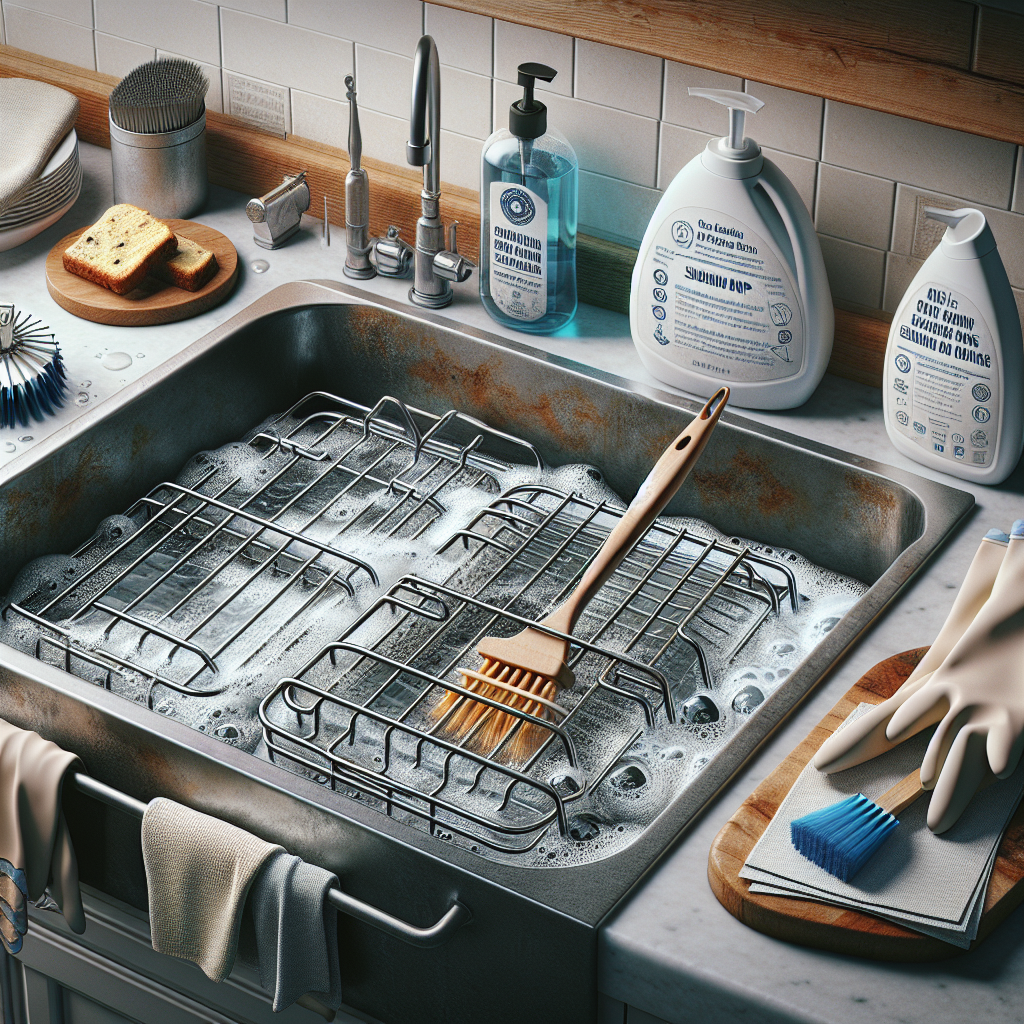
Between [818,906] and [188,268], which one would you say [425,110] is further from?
[818,906]

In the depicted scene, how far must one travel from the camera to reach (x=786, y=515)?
1.38m

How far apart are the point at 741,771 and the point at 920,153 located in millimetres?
611

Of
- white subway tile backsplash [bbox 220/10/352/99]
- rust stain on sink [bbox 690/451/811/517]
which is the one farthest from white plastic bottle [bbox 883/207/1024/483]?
white subway tile backsplash [bbox 220/10/352/99]

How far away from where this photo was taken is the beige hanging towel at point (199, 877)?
1.03m

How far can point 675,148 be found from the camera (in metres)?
1.44

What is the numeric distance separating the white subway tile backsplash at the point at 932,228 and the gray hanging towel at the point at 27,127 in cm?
93

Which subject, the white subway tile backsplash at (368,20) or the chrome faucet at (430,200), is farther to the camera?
the white subway tile backsplash at (368,20)

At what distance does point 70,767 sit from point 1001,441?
82 centimetres

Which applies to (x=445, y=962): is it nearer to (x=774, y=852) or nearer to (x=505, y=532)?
(x=774, y=852)

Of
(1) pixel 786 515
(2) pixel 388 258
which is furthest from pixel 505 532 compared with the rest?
(2) pixel 388 258

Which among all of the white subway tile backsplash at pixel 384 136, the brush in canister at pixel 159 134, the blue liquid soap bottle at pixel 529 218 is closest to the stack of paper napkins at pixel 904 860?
the blue liquid soap bottle at pixel 529 218

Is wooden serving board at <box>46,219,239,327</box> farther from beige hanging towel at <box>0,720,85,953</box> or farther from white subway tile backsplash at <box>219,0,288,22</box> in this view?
beige hanging towel at <box>0,720,85,953</box>

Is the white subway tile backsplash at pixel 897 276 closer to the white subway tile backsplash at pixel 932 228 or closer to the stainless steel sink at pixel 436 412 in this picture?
the white subway tile backsplash at pixel 932 228

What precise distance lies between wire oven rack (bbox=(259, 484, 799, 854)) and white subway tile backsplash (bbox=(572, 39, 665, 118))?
40cm
